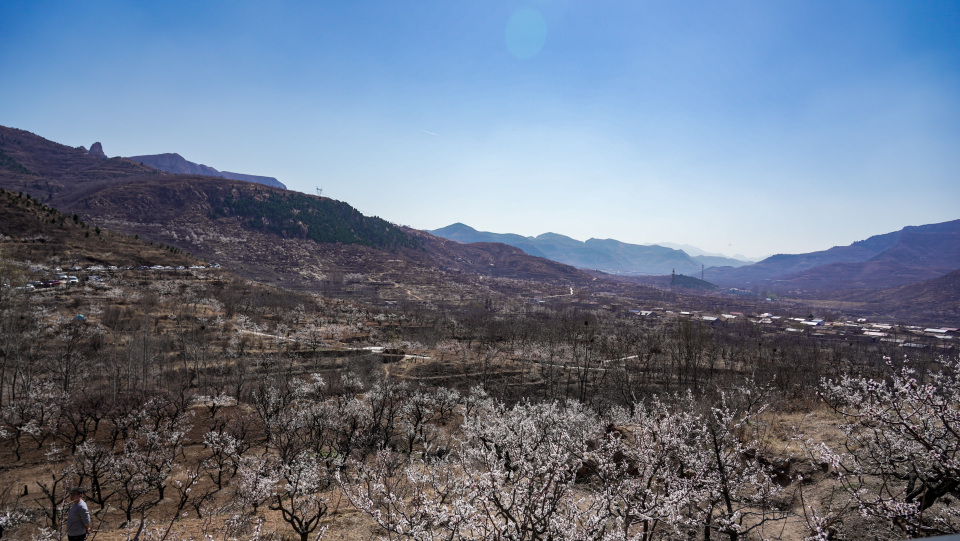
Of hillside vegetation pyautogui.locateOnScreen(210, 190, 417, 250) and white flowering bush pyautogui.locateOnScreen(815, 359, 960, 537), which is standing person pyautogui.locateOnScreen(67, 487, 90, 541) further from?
hillside vegetation pyautogui.locateOnScreen(210, 190, 417, 250)

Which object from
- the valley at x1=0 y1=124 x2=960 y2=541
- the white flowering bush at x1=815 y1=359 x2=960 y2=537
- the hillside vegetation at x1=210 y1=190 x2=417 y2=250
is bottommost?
the valley at x1=0 y1=124 x2=960 y2=541

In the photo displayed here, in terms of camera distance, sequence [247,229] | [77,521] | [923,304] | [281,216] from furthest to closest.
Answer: [281,216]
[247,229]
[923,304]
[77,521]

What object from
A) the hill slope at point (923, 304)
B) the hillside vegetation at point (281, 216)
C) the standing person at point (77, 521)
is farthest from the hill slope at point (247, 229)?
the hill slope at point (923, 304)

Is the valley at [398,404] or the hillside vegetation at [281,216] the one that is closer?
the valley at [398,404]

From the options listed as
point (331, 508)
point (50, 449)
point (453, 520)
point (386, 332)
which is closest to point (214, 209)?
point (386, 332)

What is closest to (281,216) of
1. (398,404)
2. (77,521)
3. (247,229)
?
(247,229)

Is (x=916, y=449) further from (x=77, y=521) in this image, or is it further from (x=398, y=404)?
(x=398, y=404)

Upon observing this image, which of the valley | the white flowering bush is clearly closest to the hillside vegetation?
the valley

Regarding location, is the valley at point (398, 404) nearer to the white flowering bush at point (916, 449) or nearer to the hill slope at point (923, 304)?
the white flowering bush at point (916, 449)

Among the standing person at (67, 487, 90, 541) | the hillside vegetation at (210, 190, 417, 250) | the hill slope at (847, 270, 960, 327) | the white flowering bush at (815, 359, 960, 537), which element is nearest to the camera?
the white flowering bush at (815, 359, 960, 537)

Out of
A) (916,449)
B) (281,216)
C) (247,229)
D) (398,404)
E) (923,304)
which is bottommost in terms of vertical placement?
(398,404)

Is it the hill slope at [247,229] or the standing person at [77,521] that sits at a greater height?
the hill slope at [247,229]

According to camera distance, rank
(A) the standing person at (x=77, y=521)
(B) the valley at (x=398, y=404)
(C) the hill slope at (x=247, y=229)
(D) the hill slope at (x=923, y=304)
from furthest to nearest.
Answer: (D) the hill slope at (x=923, y=304)
(C) the hill slope at (x=247, y=229)
(A) the standing person at (x=77, y=521)
(B) the valley at (x=398, y=404)

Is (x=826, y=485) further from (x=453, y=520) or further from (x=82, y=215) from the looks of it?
(x=82, y=215)
